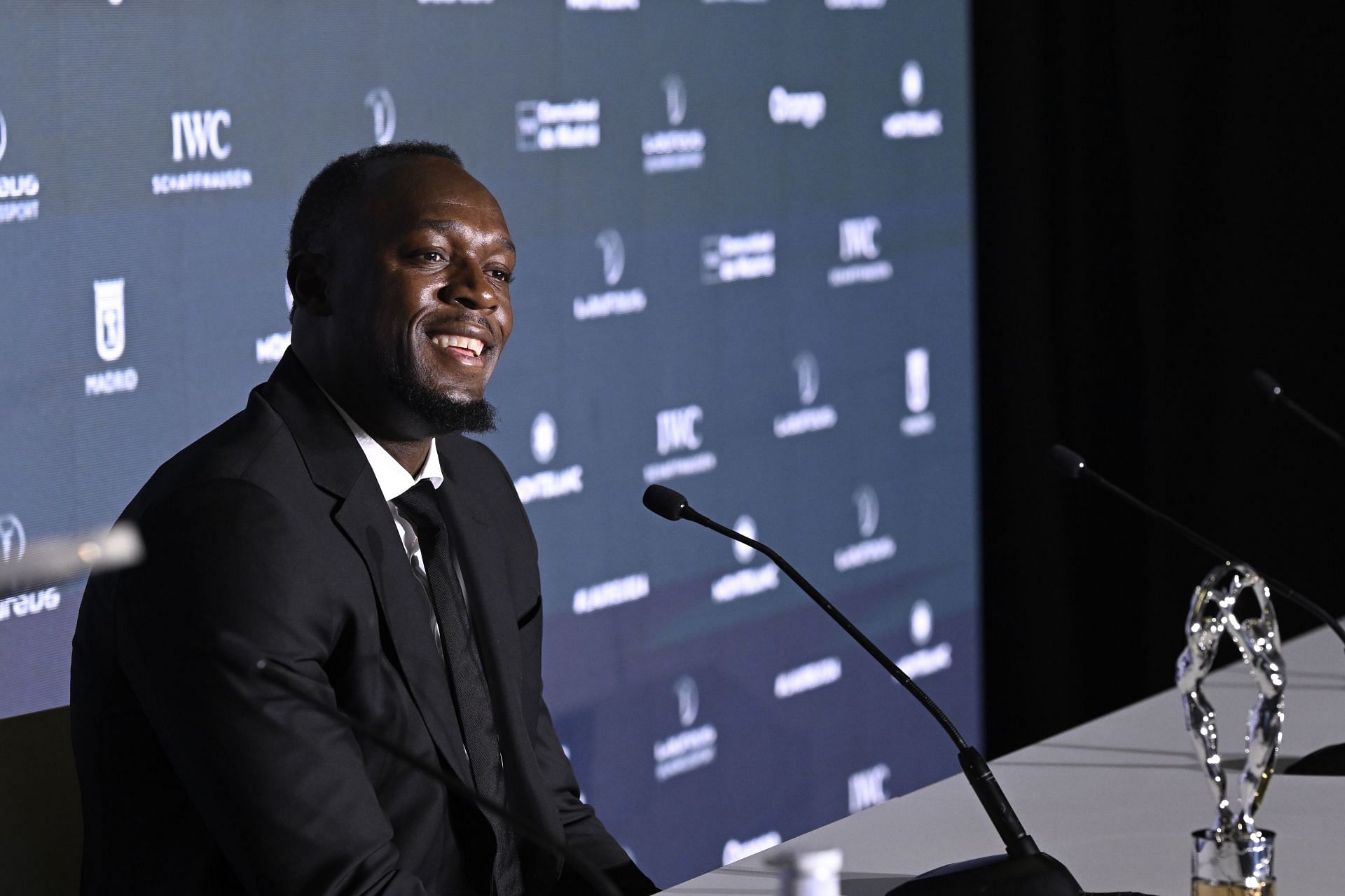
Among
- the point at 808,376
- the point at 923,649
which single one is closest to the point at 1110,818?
the point at 808,376

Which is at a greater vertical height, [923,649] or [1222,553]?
[1222,553]

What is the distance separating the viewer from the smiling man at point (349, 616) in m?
1.69

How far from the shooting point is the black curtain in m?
4.23

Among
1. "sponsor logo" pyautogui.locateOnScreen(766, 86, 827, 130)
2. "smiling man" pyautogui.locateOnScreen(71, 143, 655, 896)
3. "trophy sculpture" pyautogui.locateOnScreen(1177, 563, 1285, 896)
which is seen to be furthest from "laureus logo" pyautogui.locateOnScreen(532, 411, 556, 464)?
"trophy sculpture" pyautogui.locateOnScreen(1177, 563, 1285, 896)

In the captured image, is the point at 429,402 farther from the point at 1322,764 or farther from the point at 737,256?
the point at 737,256

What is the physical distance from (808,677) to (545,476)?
40.0 inches

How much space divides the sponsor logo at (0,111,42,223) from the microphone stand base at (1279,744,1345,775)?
1.81 metres

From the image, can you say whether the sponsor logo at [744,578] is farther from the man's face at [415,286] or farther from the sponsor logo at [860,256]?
the man's face at [415,286]

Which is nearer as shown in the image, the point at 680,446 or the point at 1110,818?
the point at 1110,818

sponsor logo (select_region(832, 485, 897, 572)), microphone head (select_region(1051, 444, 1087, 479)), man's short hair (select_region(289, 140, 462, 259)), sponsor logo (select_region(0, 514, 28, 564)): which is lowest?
sponsor logo (select_region(832, 485, 897, 572))

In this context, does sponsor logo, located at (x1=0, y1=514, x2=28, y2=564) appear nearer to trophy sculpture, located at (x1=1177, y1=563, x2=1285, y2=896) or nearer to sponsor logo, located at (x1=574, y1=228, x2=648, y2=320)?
sponsor logo, located at (x1=574, y1=228, x2=648, y2=320)

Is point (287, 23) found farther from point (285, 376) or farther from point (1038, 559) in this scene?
point (1038, 559)

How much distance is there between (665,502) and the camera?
1803 mm

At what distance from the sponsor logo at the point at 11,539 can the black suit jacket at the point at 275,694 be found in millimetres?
537
